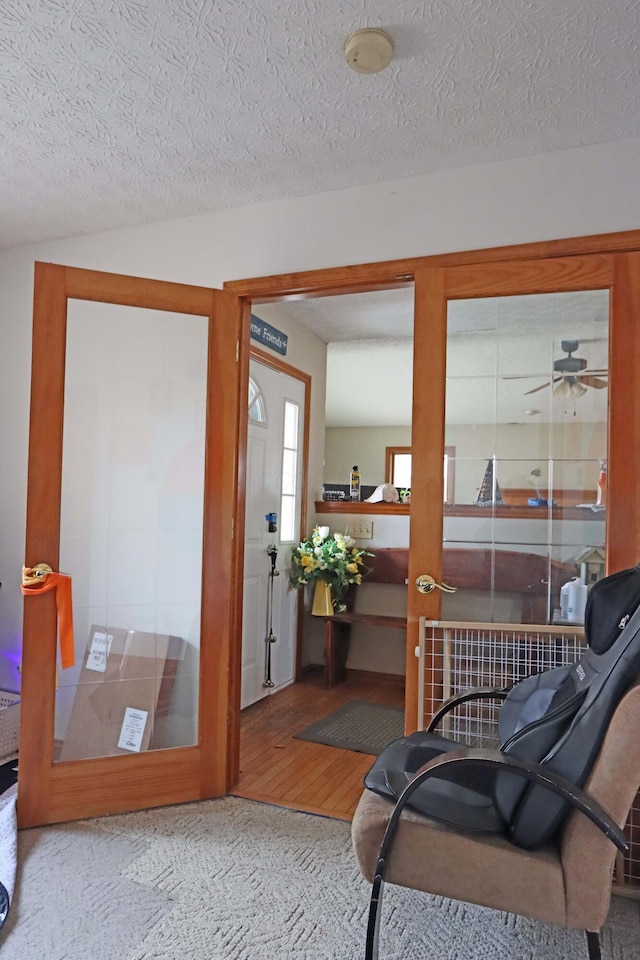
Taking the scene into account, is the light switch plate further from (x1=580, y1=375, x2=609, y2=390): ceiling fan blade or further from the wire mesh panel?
(x1=580, y1=375, x2=609, y2=390): ceiling fan blade

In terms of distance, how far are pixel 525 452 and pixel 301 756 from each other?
6.42ft

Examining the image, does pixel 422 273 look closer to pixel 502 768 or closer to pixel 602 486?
pixel 602 486

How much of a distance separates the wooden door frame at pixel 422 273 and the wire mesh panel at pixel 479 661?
0.07 meters

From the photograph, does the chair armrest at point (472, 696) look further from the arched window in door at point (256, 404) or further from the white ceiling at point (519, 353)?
the arched window in door at point (256, 404)

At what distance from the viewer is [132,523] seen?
2771 millimetres

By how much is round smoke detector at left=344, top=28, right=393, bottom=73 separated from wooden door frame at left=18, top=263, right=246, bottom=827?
3.74 ft

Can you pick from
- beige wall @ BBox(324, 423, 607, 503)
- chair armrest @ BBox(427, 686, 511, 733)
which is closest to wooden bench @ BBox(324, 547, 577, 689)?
beige wall @ BBox(324, 423, 607, 503)

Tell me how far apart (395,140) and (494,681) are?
2.11 meters

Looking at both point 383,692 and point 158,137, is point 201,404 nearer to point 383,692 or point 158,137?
point 158,137

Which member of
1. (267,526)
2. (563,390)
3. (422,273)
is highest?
(422,273)

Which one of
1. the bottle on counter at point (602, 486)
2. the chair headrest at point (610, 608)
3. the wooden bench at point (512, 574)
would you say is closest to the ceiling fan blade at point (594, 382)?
the bottle on counter at point (602, 486)

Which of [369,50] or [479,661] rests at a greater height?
[369,50]

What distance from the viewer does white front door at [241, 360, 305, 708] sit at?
157 inches

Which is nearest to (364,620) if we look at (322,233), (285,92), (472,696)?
(472,696)
